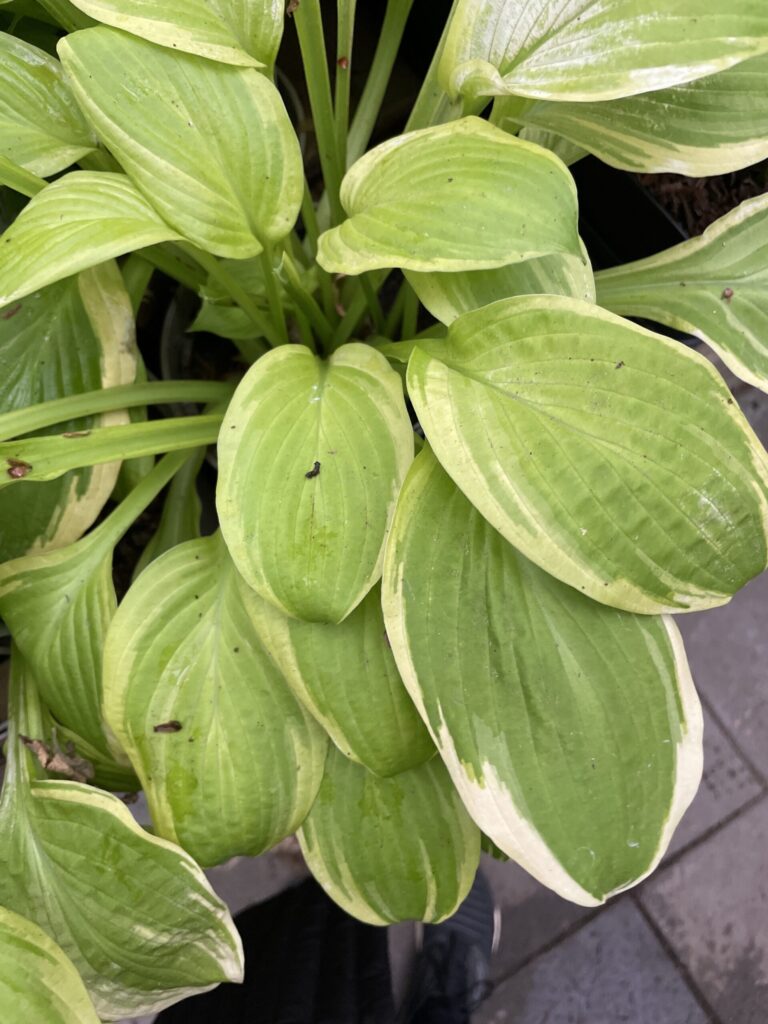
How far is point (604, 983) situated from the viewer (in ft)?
3.59

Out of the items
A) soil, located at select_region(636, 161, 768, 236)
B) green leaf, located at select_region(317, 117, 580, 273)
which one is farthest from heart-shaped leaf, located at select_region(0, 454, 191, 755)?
soil, located at select_region(636, 161, 768, 236)

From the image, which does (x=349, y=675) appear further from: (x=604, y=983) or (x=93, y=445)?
(x=604, y=983)

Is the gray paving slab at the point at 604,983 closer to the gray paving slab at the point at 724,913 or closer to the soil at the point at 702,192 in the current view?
the gray paving slab at the point at 724,913

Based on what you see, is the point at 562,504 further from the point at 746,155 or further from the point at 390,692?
the point at 746,155

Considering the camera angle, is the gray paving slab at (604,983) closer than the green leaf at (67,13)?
No

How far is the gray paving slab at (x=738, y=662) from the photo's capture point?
3.77ft

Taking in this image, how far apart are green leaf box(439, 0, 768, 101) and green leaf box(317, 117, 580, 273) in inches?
1.6

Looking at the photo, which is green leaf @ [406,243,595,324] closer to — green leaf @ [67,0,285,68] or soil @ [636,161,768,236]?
green leaf @ [67,0,285,68]

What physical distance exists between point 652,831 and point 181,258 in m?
0.65

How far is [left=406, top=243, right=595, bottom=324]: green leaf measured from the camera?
1.79 feet

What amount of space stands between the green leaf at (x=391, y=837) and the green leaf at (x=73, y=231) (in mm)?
405

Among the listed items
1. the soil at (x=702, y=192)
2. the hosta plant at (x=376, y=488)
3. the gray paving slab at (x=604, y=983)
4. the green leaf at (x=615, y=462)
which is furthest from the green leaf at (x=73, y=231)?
→ the gray paving slab at (x=604, y=983)

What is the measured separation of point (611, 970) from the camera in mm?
1098

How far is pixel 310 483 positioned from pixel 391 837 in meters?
0.32
